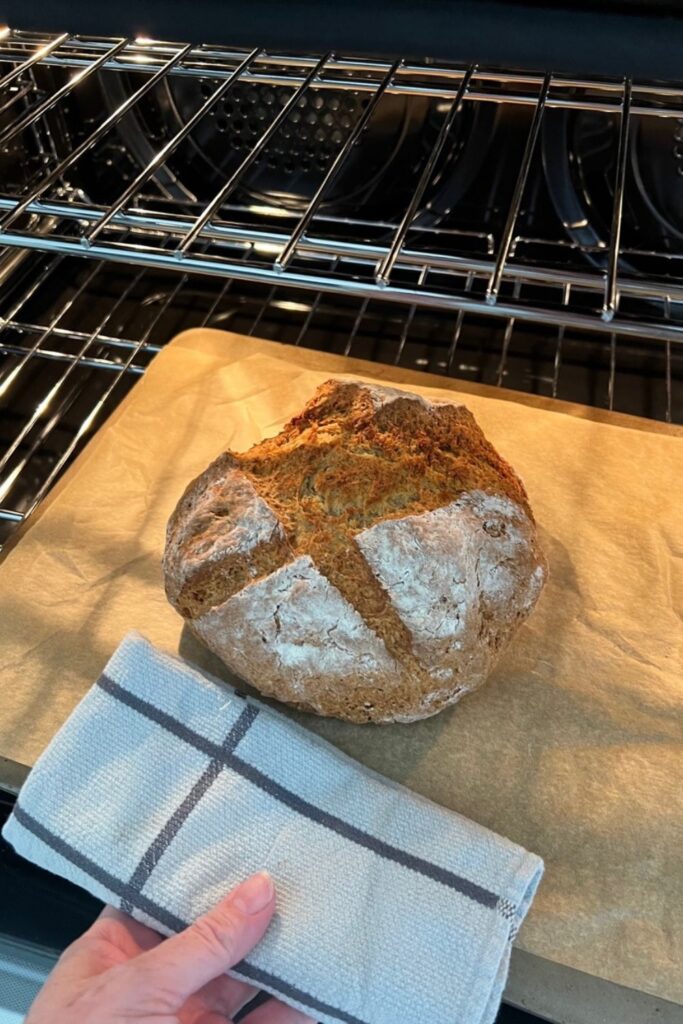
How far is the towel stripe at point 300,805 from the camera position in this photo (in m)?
0.80

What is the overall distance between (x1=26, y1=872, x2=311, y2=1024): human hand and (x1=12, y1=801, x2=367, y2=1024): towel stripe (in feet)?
0.09

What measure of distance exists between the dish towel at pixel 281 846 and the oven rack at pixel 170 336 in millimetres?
487

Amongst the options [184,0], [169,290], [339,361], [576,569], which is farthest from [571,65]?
[169,290]

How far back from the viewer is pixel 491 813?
87 cm

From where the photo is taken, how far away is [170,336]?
1472 mm

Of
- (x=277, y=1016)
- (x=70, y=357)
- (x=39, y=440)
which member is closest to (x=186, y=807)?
(x=277, y=1016)

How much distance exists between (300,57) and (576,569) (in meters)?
0.73

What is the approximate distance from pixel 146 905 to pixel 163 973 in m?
0.11

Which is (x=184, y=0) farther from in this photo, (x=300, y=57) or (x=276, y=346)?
(x=276, y=346)

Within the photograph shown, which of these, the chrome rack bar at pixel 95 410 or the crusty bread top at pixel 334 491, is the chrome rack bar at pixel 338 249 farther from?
the chrome rack bar at pixel 95 410

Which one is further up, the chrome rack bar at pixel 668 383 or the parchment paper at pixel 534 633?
the chrome rack bar at pixel 668 383

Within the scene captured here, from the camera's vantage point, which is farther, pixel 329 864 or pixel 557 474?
pixel 557 474

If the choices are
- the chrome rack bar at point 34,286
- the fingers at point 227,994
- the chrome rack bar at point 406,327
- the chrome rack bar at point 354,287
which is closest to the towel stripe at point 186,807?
the fingers at point 227,994

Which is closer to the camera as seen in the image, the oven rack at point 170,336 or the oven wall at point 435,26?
the oven wall at point 435,26
